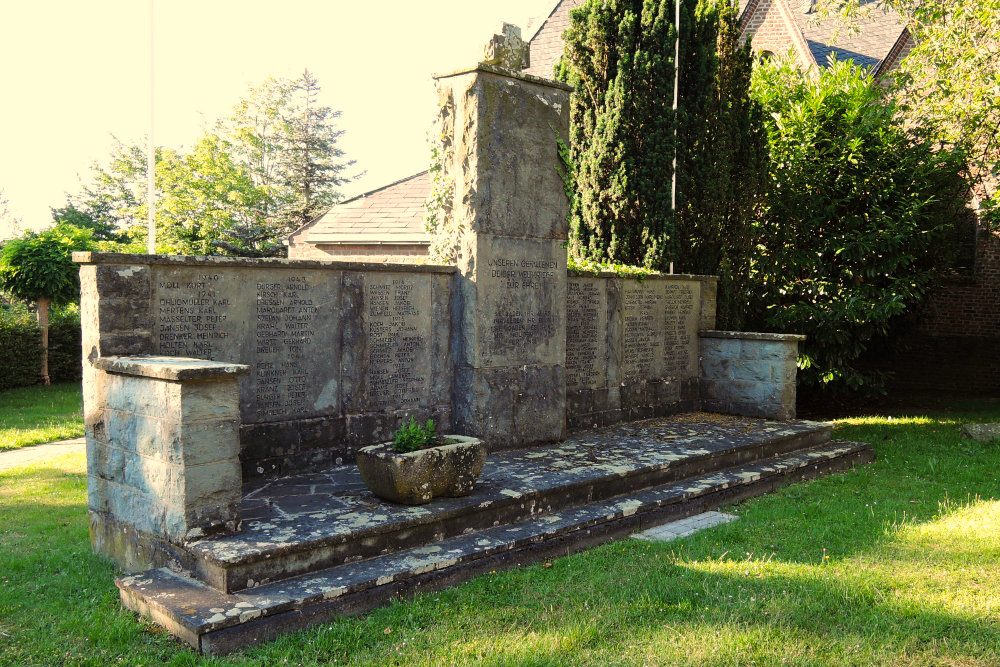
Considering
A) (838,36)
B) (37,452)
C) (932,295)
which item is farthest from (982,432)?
(838,36)

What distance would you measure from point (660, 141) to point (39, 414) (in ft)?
37.2

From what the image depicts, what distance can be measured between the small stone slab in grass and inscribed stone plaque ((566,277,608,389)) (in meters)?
5.17

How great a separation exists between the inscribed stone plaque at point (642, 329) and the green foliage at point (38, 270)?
13037 mm

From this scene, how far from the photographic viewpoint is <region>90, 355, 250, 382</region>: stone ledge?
13.5 ft

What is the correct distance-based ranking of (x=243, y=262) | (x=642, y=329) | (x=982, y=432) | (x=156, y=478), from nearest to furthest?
(x=156, y=478) → (x=243, y=262) → (x=642, y=329) → (x=982, y=432)

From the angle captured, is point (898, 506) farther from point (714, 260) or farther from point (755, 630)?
point (714, 260)

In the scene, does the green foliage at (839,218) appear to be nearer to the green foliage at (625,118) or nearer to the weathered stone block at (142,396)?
the green foliage at (625,118)

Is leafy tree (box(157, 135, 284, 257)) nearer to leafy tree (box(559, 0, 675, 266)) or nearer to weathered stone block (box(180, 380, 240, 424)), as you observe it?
leafy tree (box(559, 0, 675, 266))

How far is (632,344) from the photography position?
8.81 m

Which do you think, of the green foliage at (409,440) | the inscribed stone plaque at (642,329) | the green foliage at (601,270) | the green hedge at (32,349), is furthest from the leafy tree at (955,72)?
the green hedge at (32,349)

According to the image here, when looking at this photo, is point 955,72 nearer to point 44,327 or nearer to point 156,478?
point 156,478

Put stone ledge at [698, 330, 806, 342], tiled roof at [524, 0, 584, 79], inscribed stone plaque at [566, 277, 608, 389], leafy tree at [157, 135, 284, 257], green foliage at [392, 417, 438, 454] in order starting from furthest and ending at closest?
leafy tree at [157, 135, 284, 257], tiled roof at [524, 0, 584, 79], stone ledge at [698, 330, 806, 342], inscribed stone plaque at [566, 277, 608, 389], green foliage at [392, 417, 438, 454]

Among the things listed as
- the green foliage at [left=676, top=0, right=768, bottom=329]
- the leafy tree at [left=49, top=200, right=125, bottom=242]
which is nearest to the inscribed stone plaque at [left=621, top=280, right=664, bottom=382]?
the green foliage at [left=676, top=0, right=768, bottom=329]

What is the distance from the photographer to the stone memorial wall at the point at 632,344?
816cm
